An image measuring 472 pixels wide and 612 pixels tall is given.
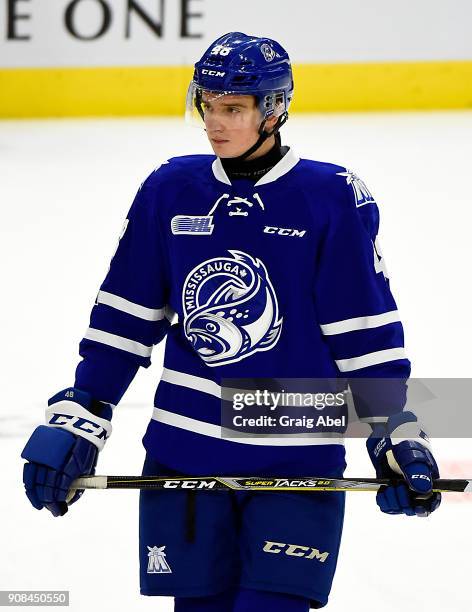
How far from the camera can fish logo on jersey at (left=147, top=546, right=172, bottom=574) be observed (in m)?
2.24

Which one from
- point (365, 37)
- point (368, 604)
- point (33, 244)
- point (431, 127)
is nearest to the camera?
point (368, 604)

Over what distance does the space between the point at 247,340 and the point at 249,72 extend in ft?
1.38

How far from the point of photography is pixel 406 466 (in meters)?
2.14

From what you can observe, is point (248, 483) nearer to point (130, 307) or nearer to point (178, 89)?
point (130, 307)


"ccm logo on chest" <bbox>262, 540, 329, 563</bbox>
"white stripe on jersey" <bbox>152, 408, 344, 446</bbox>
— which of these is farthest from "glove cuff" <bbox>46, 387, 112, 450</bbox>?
"ccm logo on chest" <bbox>262, 540, 329, 563</bbox>

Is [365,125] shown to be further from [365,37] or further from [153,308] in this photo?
[153,308]

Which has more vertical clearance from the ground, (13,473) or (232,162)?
(232,162)

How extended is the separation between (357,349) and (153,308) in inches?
13.6

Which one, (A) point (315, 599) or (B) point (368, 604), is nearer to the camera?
(A) point (315, 599)

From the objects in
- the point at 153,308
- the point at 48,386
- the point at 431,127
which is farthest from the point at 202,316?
the point at 431,127

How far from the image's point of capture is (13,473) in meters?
3.71

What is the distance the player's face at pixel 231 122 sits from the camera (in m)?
2.21

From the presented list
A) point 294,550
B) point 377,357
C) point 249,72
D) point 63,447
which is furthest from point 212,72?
point 294,550

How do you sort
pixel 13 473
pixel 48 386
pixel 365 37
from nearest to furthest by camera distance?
pixel 13 473 < pixel 48 386 < pixel 365 37
